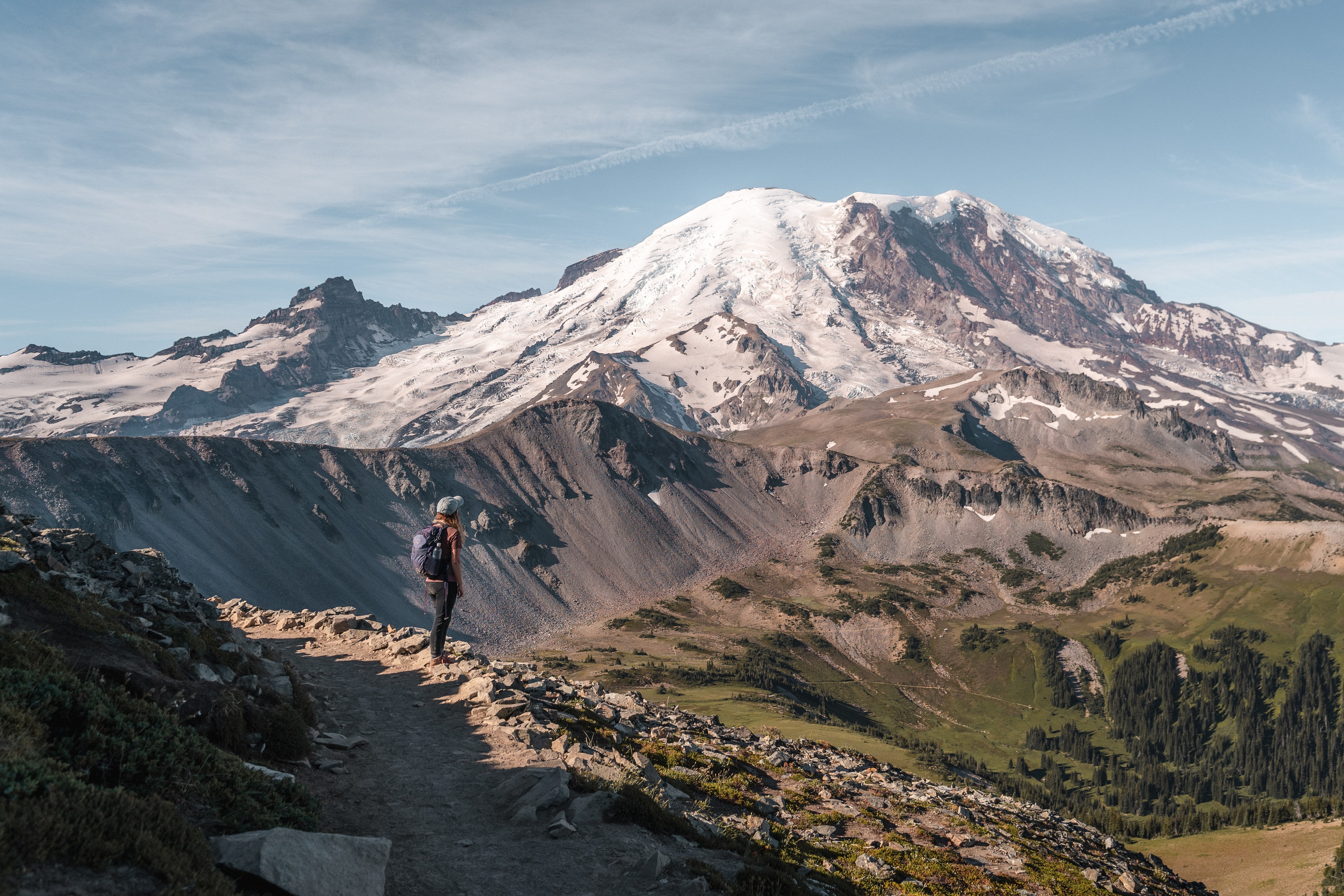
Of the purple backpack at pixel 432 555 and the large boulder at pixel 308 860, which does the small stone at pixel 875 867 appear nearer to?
the purple backpack at pixel 432 555

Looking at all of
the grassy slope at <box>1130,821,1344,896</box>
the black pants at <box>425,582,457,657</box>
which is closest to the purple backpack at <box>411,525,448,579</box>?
the black pants at <box>425,582,457,657</box>

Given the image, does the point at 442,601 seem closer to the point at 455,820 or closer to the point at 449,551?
the point at 449,551

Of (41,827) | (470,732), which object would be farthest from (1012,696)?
(41,827)

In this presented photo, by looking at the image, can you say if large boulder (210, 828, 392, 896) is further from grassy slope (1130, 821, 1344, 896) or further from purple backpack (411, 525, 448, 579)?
Answer: grassy slope (1130, 821, 1344, 896)

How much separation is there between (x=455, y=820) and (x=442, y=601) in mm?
9528

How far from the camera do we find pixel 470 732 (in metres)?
21.6

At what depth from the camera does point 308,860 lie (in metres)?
10.6

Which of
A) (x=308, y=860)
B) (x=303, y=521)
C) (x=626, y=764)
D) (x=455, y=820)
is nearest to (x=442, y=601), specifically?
→ (x=626, y=764)

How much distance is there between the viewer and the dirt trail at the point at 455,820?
13680 mm

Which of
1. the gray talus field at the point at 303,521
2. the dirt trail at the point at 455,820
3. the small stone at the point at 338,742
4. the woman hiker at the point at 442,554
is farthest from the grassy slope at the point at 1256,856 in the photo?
the gray talus field at the point at 303,521

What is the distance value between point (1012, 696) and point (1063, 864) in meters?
178

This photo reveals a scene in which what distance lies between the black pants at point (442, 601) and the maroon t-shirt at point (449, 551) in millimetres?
230

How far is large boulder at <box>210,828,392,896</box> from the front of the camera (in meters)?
10.2

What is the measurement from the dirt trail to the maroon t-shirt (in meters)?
3.81
